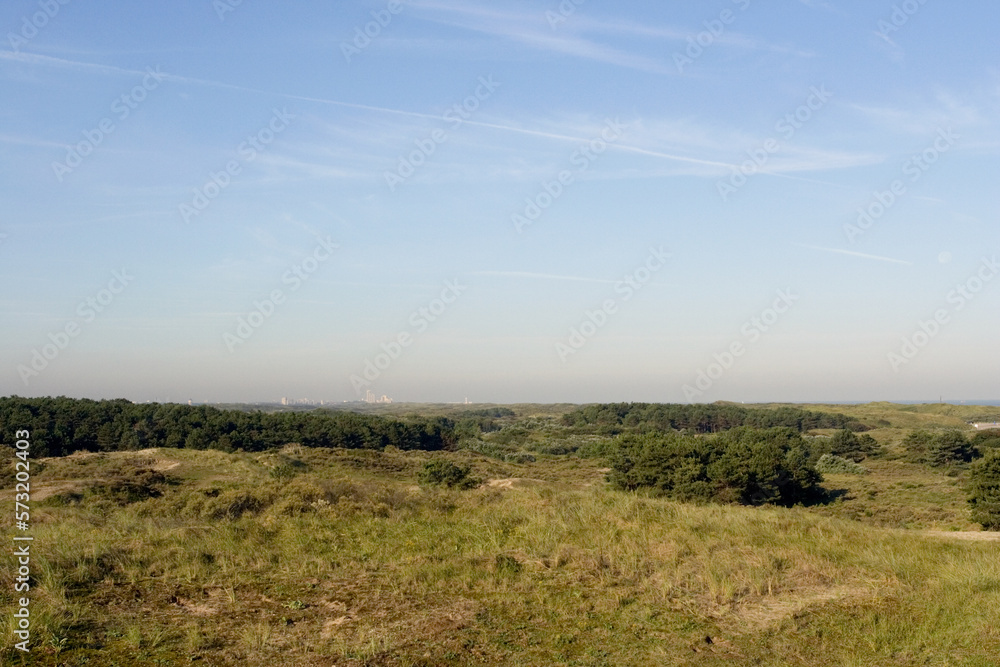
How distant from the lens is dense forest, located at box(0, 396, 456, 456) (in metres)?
49.6

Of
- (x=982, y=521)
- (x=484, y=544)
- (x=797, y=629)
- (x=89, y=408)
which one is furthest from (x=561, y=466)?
(x=797, y=629)

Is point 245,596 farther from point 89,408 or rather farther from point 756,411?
point 756,411

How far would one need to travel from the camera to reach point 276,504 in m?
14.3

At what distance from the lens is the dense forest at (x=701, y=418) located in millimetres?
99812

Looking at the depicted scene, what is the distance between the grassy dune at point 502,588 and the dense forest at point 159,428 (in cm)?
4077

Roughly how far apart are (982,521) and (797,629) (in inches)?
865

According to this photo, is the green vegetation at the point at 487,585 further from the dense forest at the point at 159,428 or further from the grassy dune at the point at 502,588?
the dense forest at the point at 159,428

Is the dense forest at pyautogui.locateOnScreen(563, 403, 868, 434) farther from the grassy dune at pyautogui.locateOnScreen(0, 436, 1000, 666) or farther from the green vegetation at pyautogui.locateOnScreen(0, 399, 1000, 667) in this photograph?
the grassy dune at pyautogui.locateOnScreen(0, 436, 1000, 666)

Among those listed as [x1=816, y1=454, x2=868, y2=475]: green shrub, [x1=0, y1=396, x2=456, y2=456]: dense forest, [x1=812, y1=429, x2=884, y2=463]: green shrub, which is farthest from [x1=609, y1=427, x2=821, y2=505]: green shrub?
[x1=0, y1=396, x2=456, y2=456]: dense forest

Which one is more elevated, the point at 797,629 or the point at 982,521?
the point at 797,629

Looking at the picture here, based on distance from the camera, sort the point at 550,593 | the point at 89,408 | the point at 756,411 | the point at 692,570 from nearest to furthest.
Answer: the point at 550,593
the point at 692,570
the point at 89,408
the point at 756,411

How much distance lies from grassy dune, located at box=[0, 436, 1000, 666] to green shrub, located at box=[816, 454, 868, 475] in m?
41.0

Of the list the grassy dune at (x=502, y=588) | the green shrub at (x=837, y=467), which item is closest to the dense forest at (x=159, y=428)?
the green shrub at (x=837, y=467)

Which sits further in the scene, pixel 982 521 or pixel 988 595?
pixel 982 521
